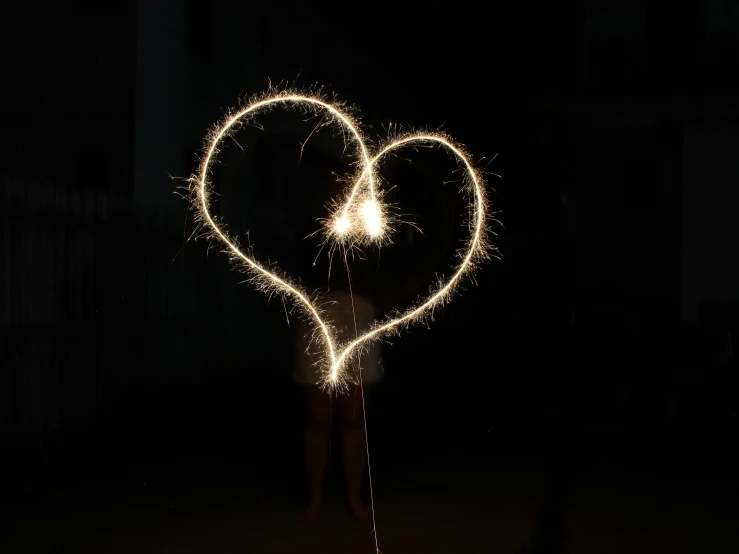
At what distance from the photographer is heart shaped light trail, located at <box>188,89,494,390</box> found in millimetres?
2070

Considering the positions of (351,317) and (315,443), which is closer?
(351,317)

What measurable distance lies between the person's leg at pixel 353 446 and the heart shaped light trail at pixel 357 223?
0.07 m

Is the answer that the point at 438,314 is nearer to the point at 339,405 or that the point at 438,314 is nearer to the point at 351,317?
the point at 351,317

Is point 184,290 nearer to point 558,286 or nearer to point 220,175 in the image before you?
point 220,175

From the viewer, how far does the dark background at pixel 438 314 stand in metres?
2.09

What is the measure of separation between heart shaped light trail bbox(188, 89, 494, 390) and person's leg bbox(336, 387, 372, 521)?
0.07 metres

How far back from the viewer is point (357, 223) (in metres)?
2.08

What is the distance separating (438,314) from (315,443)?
0.53m

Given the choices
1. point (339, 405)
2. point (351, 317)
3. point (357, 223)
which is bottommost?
point (339, 405)

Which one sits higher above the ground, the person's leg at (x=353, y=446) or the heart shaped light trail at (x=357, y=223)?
the heart shaped light trail at (x=357, y=223)

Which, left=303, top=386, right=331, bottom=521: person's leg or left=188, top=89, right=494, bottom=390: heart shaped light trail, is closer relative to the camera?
left=188, top=89, right=494, bottom=390: heart shaped light trail

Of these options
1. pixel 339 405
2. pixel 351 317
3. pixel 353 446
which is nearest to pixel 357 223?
pixel 351 317

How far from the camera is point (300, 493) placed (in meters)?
2.22

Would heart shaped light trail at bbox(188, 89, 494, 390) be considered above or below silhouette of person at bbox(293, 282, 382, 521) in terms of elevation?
above
